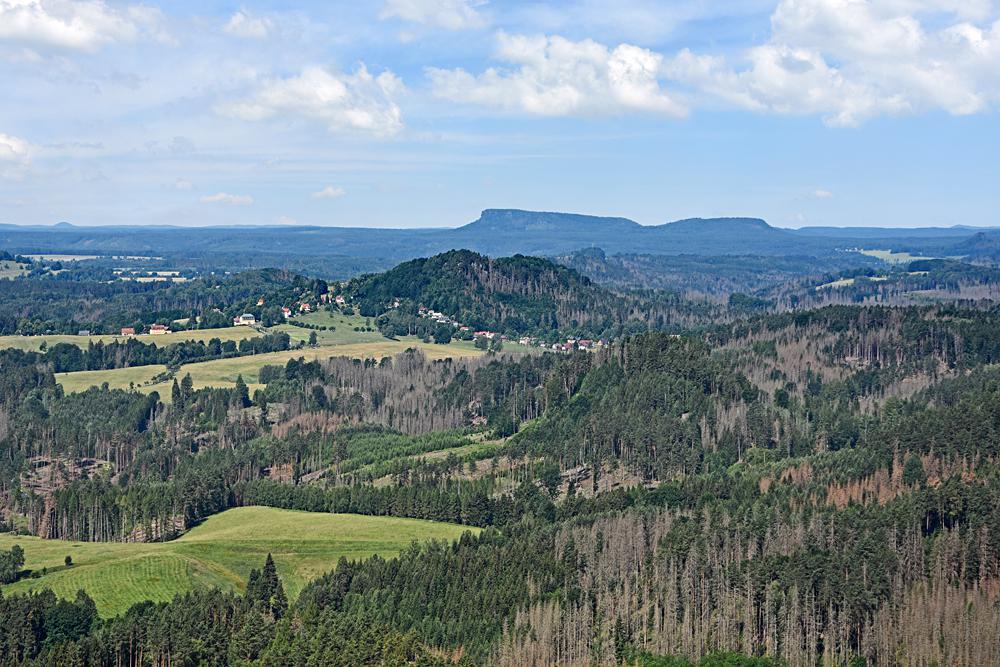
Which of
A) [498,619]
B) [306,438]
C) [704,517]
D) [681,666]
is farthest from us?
[306,438]

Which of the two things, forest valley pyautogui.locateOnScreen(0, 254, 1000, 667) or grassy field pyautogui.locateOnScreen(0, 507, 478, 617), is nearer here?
forest valley pyautogui.locateOnScreen(0, 254, 1000, 667)

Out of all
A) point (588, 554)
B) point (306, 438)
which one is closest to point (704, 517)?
point (588, 554)

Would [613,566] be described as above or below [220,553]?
above

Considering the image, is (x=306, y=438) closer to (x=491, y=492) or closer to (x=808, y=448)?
(x=491, y=492)

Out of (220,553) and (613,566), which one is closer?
(613,566)

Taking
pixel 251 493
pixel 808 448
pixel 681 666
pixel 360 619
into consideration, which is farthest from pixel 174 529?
pixel 808 448

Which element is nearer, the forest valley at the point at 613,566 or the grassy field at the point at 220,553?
the forest valley at the point at 613,566

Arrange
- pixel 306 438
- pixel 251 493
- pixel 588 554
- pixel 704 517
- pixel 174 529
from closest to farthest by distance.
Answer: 1. pixel 588 554
2. pixel 704 517
3. pixel 174 529
4. pixel 251 493
5. pixel 306 438

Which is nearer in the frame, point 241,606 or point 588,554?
point 241,606
